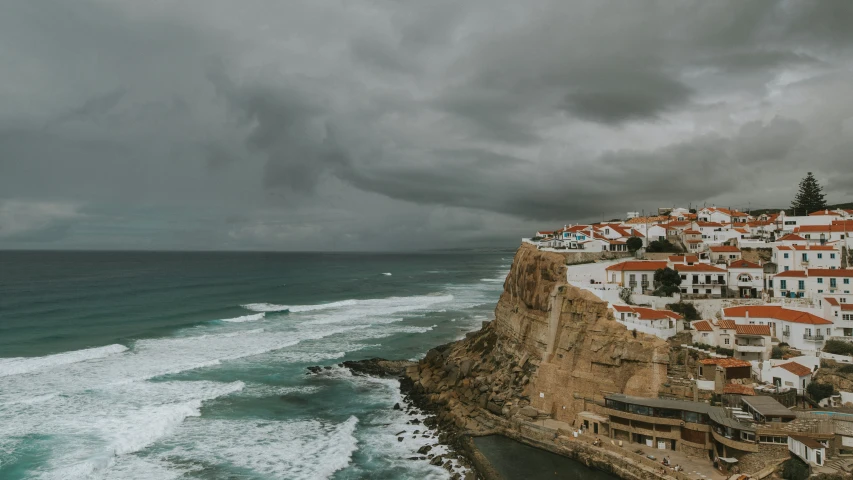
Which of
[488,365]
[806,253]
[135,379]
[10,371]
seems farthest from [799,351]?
[10,371]

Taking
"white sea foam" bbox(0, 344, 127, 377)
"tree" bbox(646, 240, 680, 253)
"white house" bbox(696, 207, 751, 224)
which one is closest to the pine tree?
"white house" bbox(696, 207, 751, 224)

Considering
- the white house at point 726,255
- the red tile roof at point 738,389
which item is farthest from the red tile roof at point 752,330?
the white house at point 726,255

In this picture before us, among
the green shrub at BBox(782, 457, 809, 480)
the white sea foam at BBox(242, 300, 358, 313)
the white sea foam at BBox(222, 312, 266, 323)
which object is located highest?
the white sea foam at BBox(242, 300, 358, 313)

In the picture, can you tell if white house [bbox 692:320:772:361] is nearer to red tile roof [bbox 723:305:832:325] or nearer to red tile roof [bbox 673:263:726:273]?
red tile roof [bbox 723:305:832:325]

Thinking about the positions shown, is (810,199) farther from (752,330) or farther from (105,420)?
(105,420)

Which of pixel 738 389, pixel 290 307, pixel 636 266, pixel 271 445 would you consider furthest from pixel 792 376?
pixel 290 307

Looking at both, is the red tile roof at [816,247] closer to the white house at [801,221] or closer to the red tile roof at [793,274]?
the red tile roof at [793,274]

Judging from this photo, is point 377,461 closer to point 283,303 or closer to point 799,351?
point 799,351
